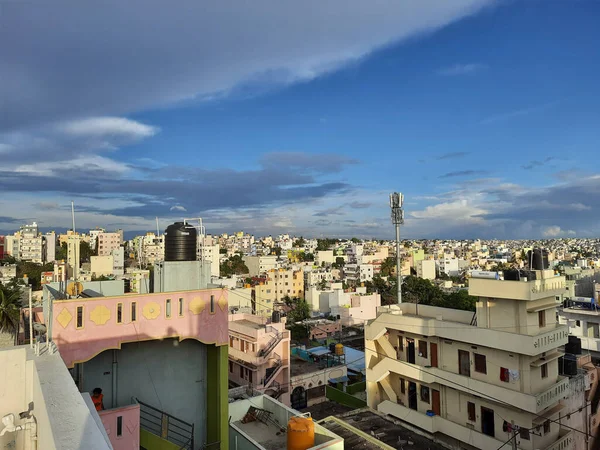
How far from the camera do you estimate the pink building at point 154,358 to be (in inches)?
379

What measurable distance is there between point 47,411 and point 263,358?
984 inches

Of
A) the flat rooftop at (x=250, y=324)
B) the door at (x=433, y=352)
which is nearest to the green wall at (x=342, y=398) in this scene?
the flat rooftop at (x=250, y=324)

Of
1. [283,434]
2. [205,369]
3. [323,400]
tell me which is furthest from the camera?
[323,400]

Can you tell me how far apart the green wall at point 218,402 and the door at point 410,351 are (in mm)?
11891

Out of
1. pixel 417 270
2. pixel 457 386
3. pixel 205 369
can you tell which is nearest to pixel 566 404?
pixel 457 386

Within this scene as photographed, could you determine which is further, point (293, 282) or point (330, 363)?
point (293, 282)

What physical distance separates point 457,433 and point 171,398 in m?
13.6

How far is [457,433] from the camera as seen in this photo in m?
18.2

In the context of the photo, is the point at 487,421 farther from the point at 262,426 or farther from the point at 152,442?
the point at 152,442

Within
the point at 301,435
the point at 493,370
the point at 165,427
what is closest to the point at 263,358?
the point at 493,370

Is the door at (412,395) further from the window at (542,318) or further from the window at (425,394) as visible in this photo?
the window at (542,318)

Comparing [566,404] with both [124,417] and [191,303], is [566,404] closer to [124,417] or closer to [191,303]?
[191,303]

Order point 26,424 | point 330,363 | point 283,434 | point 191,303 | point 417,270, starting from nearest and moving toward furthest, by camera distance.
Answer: point 26,424 → point 191,303 → point 283,434 → point 330,363 → point 417,270

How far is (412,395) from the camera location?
20.6 m
